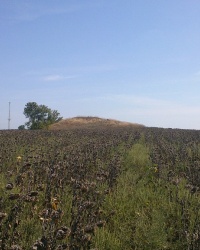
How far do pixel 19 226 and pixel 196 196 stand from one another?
323 centimetres

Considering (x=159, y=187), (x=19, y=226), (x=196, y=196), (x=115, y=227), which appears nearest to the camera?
(x=19, y=226)

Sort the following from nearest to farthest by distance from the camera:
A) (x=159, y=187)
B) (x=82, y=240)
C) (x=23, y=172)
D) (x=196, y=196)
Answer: (x=82, y=240) → (x=196, y=196) → (x=23, y=172) → (x=159, y=187)

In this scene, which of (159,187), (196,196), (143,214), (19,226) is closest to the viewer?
(19,226)

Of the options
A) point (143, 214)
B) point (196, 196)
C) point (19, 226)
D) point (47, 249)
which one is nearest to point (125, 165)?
point (196, 196)

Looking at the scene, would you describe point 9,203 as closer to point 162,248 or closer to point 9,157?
point 162,248

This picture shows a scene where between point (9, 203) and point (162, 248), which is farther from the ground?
point (9, 203)

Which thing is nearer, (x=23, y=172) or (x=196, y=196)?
(x=196, y=196)

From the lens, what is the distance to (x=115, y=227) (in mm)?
5031

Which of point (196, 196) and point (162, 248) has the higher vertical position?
point (196, 196)

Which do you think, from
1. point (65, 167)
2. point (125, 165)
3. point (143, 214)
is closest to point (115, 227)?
point (143, 214)

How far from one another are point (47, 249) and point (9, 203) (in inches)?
94.3

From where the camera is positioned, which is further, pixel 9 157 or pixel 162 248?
pixel 9 157

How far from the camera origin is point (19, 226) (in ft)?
14.6

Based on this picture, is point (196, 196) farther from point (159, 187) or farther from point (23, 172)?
point (23, 172)
